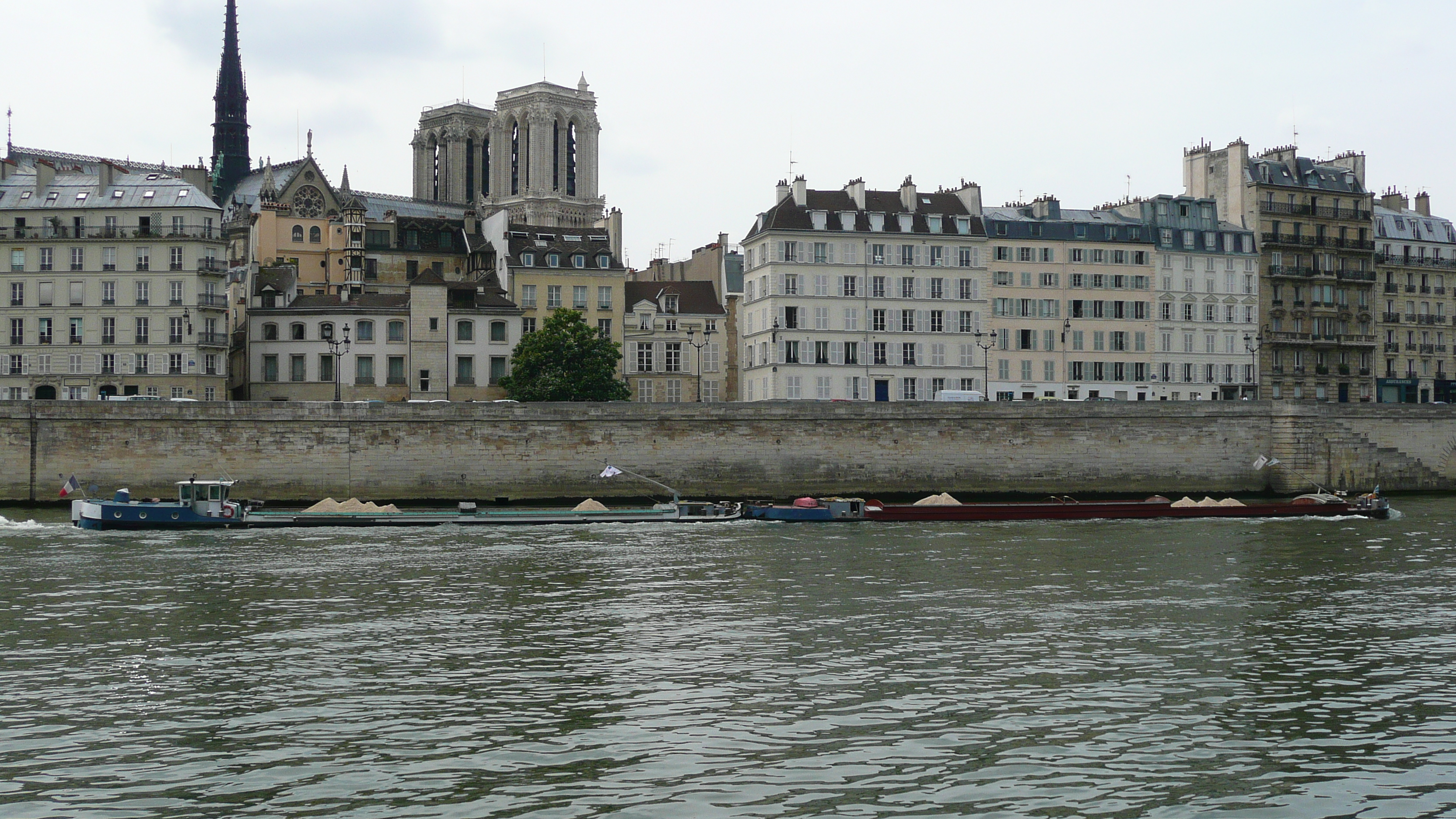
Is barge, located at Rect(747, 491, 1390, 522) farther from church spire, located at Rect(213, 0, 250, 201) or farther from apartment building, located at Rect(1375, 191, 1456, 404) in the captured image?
church spire, located at Rect(213, 0, 250, 201)

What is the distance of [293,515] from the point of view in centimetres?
5506

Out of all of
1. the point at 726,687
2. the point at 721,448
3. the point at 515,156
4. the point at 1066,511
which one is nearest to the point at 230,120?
the point at 515,156

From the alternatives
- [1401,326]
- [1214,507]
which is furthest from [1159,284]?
[1214,507]

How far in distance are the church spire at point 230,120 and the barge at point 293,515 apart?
284 ft

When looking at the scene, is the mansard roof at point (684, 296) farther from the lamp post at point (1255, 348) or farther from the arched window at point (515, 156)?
the arched window at point (515, 156)

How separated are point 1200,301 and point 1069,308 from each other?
29.5 ft

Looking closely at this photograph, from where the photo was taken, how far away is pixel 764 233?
84.6m

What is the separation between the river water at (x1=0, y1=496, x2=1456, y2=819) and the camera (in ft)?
57.3

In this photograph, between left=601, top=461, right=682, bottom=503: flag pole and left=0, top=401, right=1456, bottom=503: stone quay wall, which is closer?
left=601, top=461, right=682, bottom=503: flag pole

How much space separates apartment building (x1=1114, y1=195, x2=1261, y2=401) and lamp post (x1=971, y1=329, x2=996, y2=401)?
393 inches

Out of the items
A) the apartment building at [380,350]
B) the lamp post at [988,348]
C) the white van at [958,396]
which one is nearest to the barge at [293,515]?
the white van at [958,396]

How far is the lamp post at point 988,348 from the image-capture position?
86750mm

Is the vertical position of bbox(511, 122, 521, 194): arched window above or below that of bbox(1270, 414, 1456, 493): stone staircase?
above

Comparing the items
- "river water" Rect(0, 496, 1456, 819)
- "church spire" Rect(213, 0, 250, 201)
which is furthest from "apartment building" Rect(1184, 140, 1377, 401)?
"church spire" Rect(213, 0, 250, 201)
